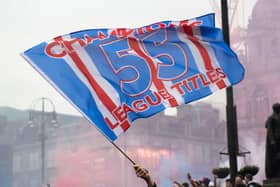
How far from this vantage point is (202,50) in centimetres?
1105

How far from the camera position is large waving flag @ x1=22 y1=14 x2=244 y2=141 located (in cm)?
1000

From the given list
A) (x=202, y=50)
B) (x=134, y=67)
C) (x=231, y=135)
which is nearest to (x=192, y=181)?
(x=134, y=67)

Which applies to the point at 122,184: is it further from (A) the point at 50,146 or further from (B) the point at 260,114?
(B) the point at 260,114

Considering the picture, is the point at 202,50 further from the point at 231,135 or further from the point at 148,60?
the point at 231,135

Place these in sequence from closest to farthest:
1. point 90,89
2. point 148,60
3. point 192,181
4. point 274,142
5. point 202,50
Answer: point 90,89, point 192,181, point 148,60, point 202,50, point 274,142

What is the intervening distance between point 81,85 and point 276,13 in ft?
126

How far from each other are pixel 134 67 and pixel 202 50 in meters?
1.08

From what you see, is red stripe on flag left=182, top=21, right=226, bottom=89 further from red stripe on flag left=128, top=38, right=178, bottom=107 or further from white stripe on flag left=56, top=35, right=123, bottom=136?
white stripe on flag left=56, top=35, right=123, bottom=136

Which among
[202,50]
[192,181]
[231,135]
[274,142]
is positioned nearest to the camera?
[192,181]

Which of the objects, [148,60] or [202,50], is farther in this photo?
[202,50]

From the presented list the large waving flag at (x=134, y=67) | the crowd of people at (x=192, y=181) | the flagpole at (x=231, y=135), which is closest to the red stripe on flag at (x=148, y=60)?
the large waving flag at (x=134, y=67)

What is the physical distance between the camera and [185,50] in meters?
11.1

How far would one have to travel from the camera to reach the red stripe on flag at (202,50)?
10.8 metres

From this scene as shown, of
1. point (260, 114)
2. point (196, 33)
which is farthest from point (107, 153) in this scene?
point (196, 33)
